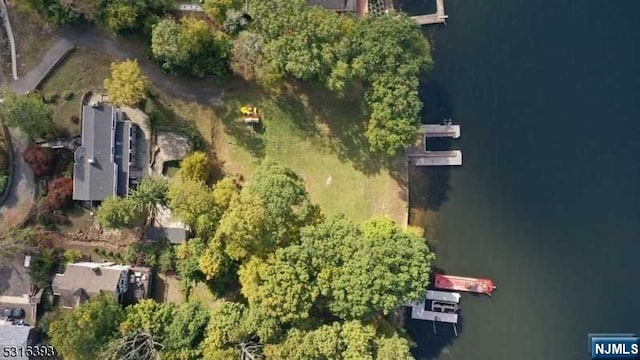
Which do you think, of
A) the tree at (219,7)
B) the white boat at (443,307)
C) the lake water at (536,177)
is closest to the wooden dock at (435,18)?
the lake water at (536,177)

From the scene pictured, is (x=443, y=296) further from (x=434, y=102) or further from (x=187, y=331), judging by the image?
(x=187, y=331)

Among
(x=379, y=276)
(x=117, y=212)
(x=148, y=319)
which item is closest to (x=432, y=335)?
(x=379, y=276)

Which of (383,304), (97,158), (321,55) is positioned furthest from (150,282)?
(321,55)

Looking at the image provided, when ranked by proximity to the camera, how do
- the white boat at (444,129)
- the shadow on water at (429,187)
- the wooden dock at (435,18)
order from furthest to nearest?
the wooden dock at (435,18) < the white boat at (444,129) < the shadow on water at (429,187)

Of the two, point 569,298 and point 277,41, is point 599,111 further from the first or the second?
point 277,41

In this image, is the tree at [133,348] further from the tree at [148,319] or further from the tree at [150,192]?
the tree at [150,192]

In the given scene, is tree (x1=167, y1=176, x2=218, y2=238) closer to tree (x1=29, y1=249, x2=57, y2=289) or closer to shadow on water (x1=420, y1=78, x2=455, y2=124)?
tree (x1=29, y1=249, x2=57, y2=289)
